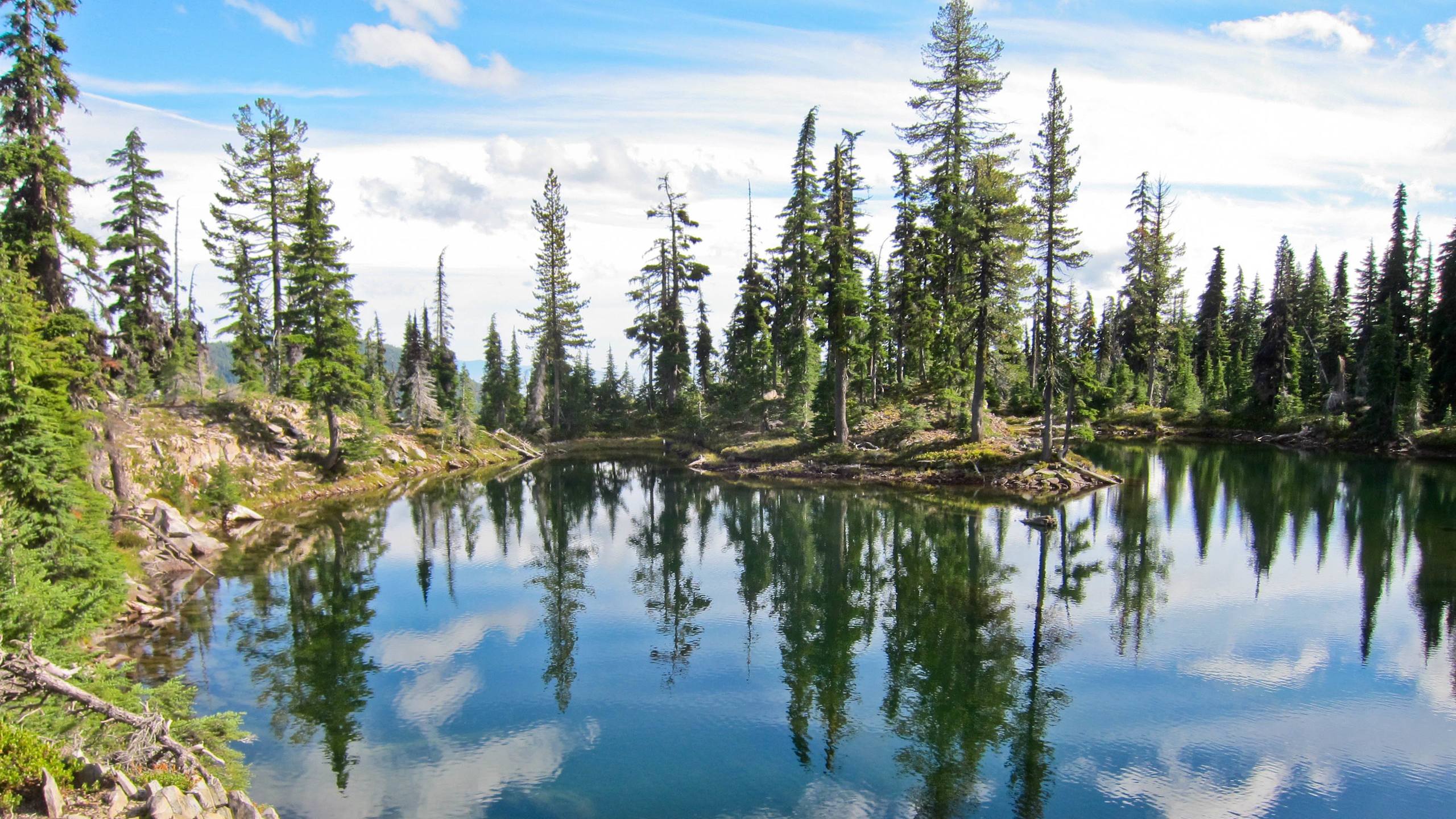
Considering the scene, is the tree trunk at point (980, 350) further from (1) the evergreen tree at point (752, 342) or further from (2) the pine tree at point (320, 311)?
(2) the pine tree at point (320, 311)

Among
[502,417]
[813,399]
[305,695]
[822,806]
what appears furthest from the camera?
[502,417]

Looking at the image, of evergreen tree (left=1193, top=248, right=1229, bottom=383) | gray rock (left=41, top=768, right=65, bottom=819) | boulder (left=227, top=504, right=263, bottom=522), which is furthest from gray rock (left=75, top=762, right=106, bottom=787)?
evergreen tree (left=1193, top=248, right=1229, bottom=383)

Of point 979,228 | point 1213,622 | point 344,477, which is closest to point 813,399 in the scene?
point 979,228

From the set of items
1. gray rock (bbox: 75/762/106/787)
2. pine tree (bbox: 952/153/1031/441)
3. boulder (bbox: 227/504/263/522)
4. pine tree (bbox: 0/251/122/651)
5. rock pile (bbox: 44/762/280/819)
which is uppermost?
pine tree (bbox: 952/153/1031/441)

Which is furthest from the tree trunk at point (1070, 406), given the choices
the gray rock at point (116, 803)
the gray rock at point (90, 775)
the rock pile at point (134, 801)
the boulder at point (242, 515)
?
the gray rock at point (90, 775)

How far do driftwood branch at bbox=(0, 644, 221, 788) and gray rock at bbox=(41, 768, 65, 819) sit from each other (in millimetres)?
1463

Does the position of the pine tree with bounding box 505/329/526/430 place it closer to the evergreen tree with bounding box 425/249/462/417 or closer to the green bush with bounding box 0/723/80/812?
the evergreen tree with bounding box 425/249/462/417

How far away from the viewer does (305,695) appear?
18.2 meters

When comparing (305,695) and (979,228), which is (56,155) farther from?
(979,228)

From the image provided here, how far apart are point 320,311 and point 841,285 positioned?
94.4ft

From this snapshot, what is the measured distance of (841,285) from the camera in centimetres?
4566

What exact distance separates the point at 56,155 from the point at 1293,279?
321 feet

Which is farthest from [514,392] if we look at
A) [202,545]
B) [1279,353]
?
[1279,353]

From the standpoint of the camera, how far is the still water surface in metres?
14.1
